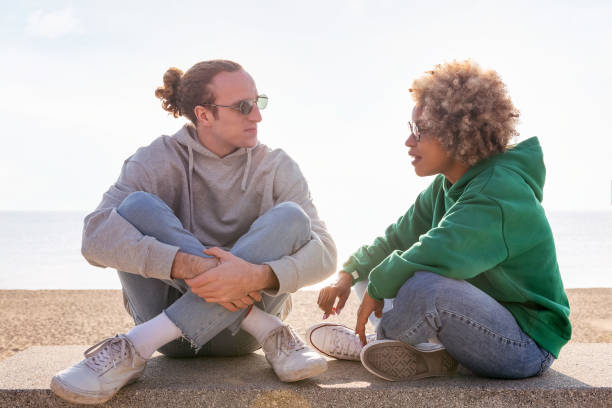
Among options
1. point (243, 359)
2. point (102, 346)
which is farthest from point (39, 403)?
point (243, 359)

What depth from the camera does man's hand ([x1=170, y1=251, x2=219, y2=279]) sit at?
236cm

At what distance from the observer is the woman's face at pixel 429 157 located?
8.40 feet

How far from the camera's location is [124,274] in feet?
8.55

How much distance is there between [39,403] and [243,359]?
1.01 meters

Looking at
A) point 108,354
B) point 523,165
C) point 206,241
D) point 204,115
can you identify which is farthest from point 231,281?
point 523,165

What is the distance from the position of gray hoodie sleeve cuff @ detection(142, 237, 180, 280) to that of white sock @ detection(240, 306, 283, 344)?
0.46 metres

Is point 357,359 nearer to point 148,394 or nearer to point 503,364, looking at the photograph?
point 503,364

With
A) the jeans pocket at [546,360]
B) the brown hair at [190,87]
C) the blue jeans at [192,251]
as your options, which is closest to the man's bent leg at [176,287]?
the blue jeans at [192,251]

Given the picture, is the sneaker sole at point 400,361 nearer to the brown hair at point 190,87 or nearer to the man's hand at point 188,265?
the man's hand at point 188,265

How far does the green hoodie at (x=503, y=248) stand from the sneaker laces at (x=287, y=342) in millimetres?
422

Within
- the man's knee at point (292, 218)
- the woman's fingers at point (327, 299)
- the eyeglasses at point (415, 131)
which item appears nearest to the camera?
the man's knee at point (292, 218)

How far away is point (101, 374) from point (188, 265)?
56 cm

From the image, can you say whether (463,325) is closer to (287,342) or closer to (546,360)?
(546,360)

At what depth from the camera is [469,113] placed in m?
2.47
